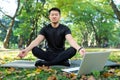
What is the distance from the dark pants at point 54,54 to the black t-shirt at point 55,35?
0.47 ft

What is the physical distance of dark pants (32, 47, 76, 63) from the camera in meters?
5.77

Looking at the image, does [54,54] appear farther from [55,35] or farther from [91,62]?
[91,62]

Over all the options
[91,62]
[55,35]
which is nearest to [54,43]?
[55,35]

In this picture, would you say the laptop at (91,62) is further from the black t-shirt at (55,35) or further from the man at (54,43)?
the black t-shirt at (55,35)

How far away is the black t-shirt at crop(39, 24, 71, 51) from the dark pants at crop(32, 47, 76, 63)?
0.47ft

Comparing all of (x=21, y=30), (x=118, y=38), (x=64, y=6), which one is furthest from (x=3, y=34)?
(x=64, y=6)

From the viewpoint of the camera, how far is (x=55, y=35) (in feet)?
A: 20.0

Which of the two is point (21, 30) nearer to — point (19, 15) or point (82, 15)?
point (19, 15)

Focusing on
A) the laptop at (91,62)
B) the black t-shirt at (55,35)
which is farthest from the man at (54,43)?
the laptop at (91,62)

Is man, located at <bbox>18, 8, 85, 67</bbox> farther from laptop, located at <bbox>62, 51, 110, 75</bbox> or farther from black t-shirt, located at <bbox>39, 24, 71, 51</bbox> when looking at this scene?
laptop, located at <bbox>62, 51, 110, 75</bbox>

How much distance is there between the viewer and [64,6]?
26.3 metres

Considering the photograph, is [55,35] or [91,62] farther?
[55,35]

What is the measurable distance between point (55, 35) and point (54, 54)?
383 mm

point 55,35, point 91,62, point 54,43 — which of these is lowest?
point 91,62
